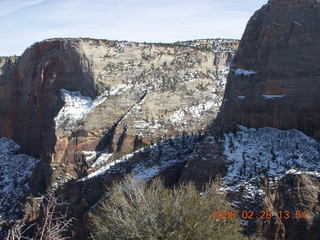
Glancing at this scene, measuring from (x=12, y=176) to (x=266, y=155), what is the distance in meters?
31.8

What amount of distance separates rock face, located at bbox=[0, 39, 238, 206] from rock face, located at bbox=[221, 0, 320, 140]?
1004 cm

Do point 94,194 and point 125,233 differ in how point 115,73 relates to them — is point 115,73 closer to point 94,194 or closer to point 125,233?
point 94,194

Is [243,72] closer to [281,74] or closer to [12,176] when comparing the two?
[281,74]

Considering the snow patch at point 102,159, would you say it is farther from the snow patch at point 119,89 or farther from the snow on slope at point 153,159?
the snow patch at point 119,89

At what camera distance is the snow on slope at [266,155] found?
83.7ft

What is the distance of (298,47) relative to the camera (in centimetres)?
2956

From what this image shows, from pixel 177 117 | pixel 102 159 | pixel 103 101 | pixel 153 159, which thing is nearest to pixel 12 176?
pixel 103 101

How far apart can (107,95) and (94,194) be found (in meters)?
14.1

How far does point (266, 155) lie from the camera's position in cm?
2756

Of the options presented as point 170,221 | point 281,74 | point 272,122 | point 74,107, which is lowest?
point 170,221

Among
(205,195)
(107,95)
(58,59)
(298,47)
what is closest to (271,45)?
(298,47)

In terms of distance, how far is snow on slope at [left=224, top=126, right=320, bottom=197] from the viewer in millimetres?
25500

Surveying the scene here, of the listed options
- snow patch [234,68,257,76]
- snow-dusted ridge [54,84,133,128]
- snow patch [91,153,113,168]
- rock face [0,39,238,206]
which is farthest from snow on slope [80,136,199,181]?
snow-dusted ridge [54,84,133,128]
